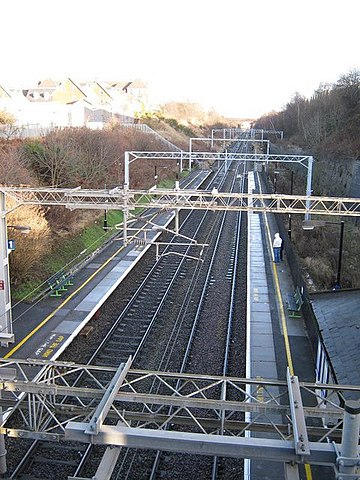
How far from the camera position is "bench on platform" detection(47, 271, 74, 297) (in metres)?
19.7

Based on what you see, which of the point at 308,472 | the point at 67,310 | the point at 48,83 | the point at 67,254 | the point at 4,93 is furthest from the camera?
the point at 48,83

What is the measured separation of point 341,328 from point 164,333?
6146 mm

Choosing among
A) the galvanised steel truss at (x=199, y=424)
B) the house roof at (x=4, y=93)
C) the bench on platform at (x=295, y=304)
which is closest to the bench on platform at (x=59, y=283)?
the bench on platform at (x=295, y=304)

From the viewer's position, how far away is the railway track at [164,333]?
32.8 feet

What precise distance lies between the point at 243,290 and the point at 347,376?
11.4 metres

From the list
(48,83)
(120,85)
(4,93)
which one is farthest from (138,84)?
(4,93)

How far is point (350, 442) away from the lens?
5.49 meters

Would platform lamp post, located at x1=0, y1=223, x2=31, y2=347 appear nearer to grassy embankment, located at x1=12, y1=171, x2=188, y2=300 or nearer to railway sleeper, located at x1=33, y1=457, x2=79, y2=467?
grassy embankment, located at x1=12, y1=171, x2=188, y2=300

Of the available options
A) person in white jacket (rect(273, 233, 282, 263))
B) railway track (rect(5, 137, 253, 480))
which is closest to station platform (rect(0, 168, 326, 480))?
person in white jacket (rect(273, 233, 282, 263))

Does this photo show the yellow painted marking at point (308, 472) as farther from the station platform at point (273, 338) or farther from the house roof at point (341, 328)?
the house roof at point (341, 328)

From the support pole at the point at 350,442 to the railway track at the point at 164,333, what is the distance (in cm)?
470

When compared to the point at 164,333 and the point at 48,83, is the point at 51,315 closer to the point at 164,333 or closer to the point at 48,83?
the point at 164,333

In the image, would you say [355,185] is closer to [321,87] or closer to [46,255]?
[46,255]

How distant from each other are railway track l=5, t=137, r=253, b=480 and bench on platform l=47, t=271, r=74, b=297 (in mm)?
2702
